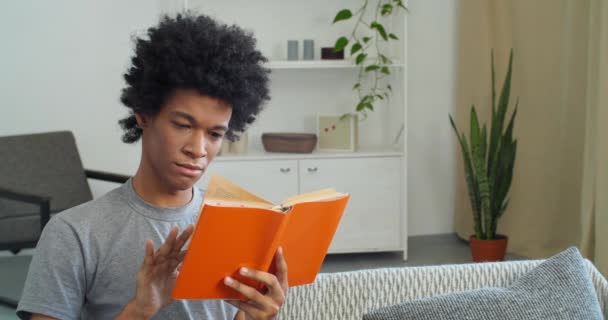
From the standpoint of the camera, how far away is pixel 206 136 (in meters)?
1.38

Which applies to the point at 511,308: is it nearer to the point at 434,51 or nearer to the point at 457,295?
the point at 457,295

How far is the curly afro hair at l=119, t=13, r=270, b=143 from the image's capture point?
1.38 meters

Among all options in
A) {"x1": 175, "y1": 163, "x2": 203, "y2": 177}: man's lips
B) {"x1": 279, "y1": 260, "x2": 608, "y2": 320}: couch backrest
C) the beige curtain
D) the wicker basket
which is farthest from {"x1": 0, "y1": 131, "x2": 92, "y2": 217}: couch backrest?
{"x1": 175, "y1": 163, "x2": 203, "y2": 177}: man's lips

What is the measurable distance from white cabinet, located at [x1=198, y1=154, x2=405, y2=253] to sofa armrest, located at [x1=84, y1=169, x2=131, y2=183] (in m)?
0.53

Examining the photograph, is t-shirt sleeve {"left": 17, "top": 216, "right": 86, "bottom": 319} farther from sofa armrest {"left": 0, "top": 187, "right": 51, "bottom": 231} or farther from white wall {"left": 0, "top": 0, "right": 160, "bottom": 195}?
white wall {"left": 0, "top": 0, "right": 160, "bottom": 195}

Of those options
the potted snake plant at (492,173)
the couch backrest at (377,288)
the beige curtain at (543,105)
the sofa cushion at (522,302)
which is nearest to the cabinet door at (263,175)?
the potted snake plant at (492,173)

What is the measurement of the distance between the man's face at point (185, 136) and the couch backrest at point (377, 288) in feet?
1.56

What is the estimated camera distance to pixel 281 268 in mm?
1315

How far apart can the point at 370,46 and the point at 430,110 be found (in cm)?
53

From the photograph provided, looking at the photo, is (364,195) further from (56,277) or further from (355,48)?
(56,277)

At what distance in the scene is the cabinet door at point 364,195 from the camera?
14.3 ft

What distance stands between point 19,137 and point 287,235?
3135mm

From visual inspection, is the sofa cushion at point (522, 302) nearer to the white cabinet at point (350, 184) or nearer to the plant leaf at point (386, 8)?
the white cabinet at point (350, 184)

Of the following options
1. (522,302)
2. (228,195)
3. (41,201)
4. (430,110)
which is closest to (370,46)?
(430,110)
